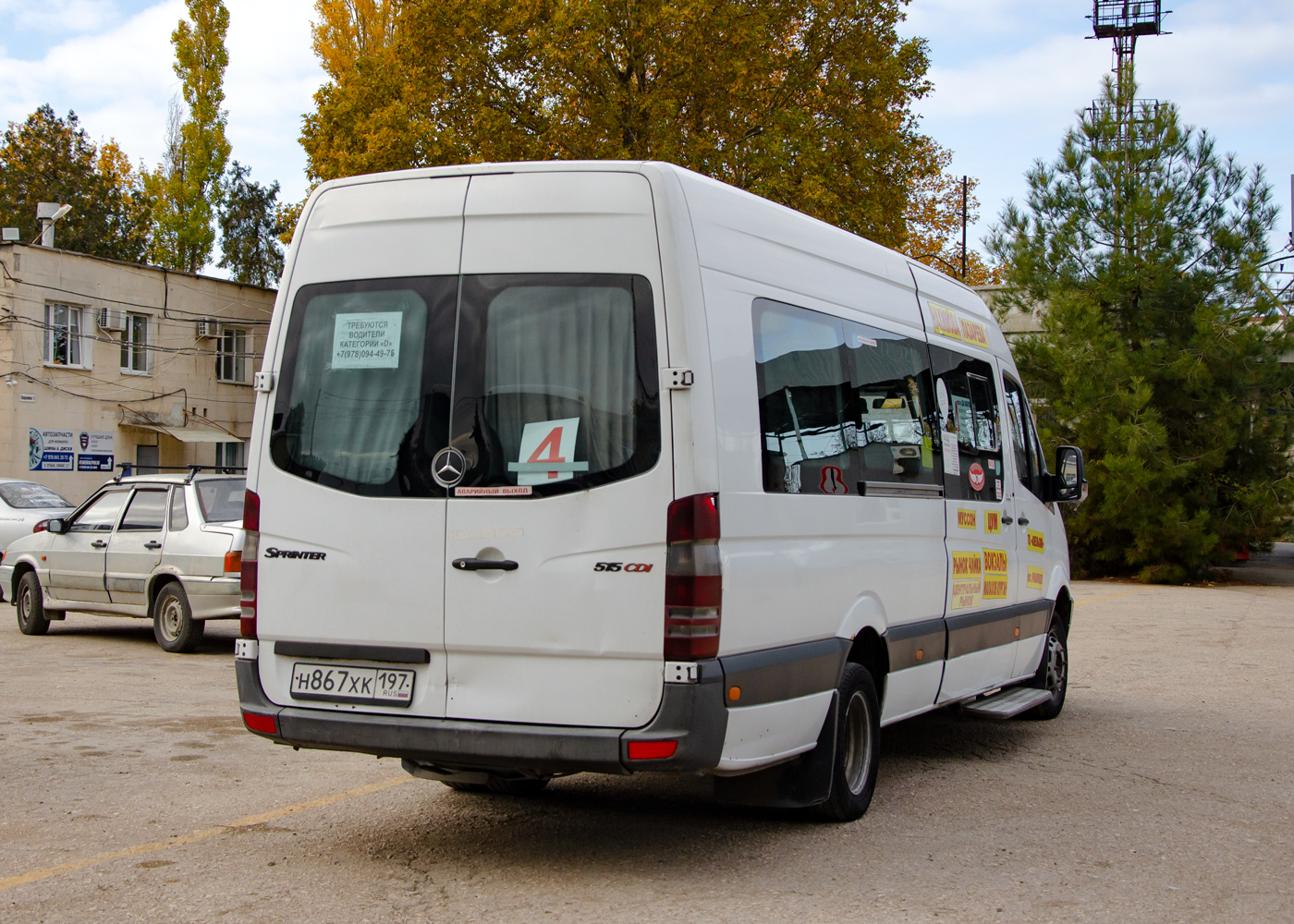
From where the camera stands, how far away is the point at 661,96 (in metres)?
24.6

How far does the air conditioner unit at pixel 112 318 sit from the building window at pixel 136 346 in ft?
1.85

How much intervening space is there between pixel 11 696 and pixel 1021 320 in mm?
19978

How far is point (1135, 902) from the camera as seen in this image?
4.75 metres

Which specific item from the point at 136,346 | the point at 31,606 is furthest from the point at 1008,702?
the point at 136,346

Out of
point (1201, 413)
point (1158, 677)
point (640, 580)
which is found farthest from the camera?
point (1201, 413)

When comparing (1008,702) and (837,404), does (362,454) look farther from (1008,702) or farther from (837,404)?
(1008,702)

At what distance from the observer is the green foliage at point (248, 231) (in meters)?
57.9

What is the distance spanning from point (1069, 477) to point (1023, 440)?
1.55ft

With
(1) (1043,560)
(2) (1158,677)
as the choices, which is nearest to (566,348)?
(1) (1043,560)

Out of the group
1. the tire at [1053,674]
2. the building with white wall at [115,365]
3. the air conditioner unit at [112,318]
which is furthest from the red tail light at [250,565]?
the air conditioner unit at [112,318]

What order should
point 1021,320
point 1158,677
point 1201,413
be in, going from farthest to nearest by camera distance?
1. point 1021,320
2. point 1201,413
3. point 1158,677

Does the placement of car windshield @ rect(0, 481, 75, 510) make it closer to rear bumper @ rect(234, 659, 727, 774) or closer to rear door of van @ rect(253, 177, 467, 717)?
rear door of van @ rect(253, 177, 467, 717)

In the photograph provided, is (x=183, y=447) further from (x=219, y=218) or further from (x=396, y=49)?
(x=219, y=218)

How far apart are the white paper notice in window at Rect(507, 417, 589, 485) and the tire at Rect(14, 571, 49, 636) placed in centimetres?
1024
